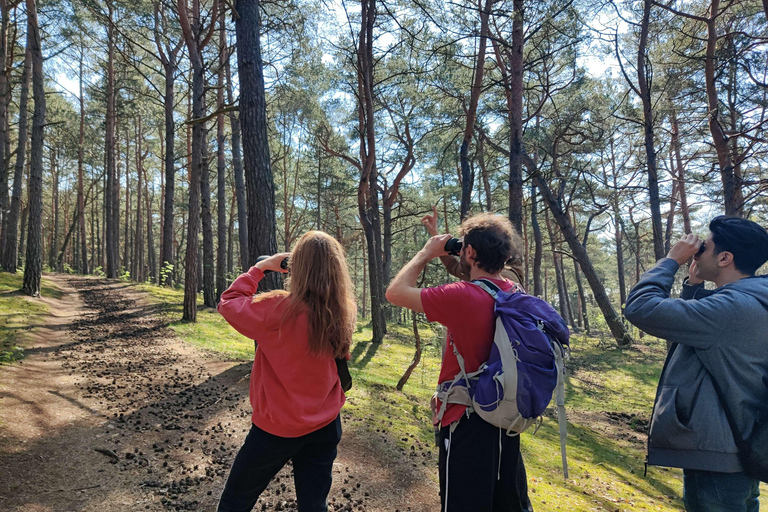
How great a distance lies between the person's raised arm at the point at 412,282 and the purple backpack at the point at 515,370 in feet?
1.04

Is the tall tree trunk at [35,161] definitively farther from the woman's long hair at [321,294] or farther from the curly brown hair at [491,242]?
the curly brown hair at [491,242]

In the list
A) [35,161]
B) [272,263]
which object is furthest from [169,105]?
[272,263]

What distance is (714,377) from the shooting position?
1.90 metres

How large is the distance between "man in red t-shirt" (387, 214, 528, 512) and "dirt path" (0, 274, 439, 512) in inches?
78.4

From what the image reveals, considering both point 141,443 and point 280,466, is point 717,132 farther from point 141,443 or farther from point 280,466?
point 141,443

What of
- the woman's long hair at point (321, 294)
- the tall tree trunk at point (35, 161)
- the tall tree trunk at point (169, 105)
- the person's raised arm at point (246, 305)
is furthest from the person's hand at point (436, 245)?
the tall tree trunk at point (169, 105)

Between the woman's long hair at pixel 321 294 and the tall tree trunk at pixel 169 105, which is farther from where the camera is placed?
the tall tree trunk at pixel 169 105

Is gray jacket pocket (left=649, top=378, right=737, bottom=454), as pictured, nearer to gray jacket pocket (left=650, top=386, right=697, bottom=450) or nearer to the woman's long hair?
gray jacket pocket (left=650, top=386, right=697, bottom=450)

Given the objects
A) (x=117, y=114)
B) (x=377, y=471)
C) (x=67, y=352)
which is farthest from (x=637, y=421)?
(x=117, y=114)

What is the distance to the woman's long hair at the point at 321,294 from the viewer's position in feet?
6.97

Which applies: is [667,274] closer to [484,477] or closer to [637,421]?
[484,477]

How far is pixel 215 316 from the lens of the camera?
12961 millimetres

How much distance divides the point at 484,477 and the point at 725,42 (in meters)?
12.5

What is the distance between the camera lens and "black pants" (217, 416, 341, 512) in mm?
2131
